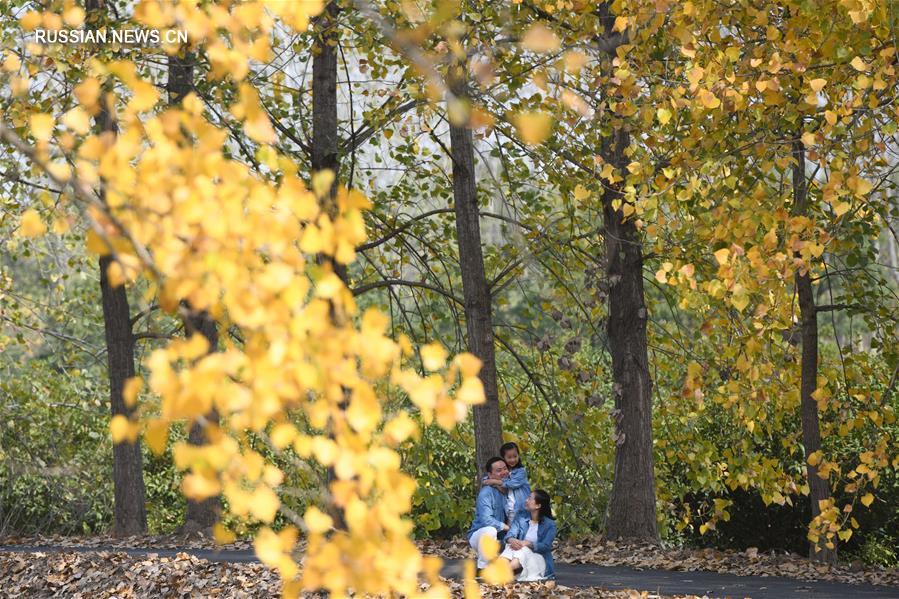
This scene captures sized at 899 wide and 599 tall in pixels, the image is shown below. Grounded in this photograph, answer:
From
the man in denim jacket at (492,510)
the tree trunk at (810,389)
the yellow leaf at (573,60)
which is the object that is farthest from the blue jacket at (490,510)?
the tree trunk at (810,389)

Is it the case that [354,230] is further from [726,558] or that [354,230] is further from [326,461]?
A: [726,558]

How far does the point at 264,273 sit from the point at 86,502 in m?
15.6

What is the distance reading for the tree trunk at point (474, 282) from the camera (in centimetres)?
1048

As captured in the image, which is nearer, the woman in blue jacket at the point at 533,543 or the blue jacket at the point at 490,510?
the woman in blue jacket at the point at 533,543

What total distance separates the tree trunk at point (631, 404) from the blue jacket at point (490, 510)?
129 inches

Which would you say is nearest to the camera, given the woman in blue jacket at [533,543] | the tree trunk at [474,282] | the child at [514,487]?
the woman in blue jacket at [533,543]

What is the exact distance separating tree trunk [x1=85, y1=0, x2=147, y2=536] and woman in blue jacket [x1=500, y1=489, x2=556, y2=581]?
6.64 meters

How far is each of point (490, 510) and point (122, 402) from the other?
6785 millimetres

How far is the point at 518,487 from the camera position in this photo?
8.70 m

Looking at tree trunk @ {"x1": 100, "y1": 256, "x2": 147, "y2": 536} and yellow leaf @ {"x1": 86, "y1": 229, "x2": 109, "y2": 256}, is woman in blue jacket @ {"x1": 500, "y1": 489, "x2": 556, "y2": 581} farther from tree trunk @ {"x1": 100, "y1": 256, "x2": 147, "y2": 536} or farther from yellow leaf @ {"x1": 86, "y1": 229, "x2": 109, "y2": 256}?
tree trunk @ {"x1": 100, "y1": 256, "x2": 147, "y2": 536}

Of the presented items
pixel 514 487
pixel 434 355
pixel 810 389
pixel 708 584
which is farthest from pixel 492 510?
pixel 434 355

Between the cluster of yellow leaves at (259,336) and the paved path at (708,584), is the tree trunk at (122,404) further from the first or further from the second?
the cluster of yellow leaves at (259,336)

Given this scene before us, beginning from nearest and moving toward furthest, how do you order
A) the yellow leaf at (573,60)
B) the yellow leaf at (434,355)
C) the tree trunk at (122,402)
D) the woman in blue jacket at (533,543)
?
1. the yellow leaf at (434,355)
2. the yellow leaf at (573,60)
3. the woman in blue jacket at (533,543)
4. the tree trunk at (122,402)

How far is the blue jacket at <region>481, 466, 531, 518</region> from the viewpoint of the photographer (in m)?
8.66
